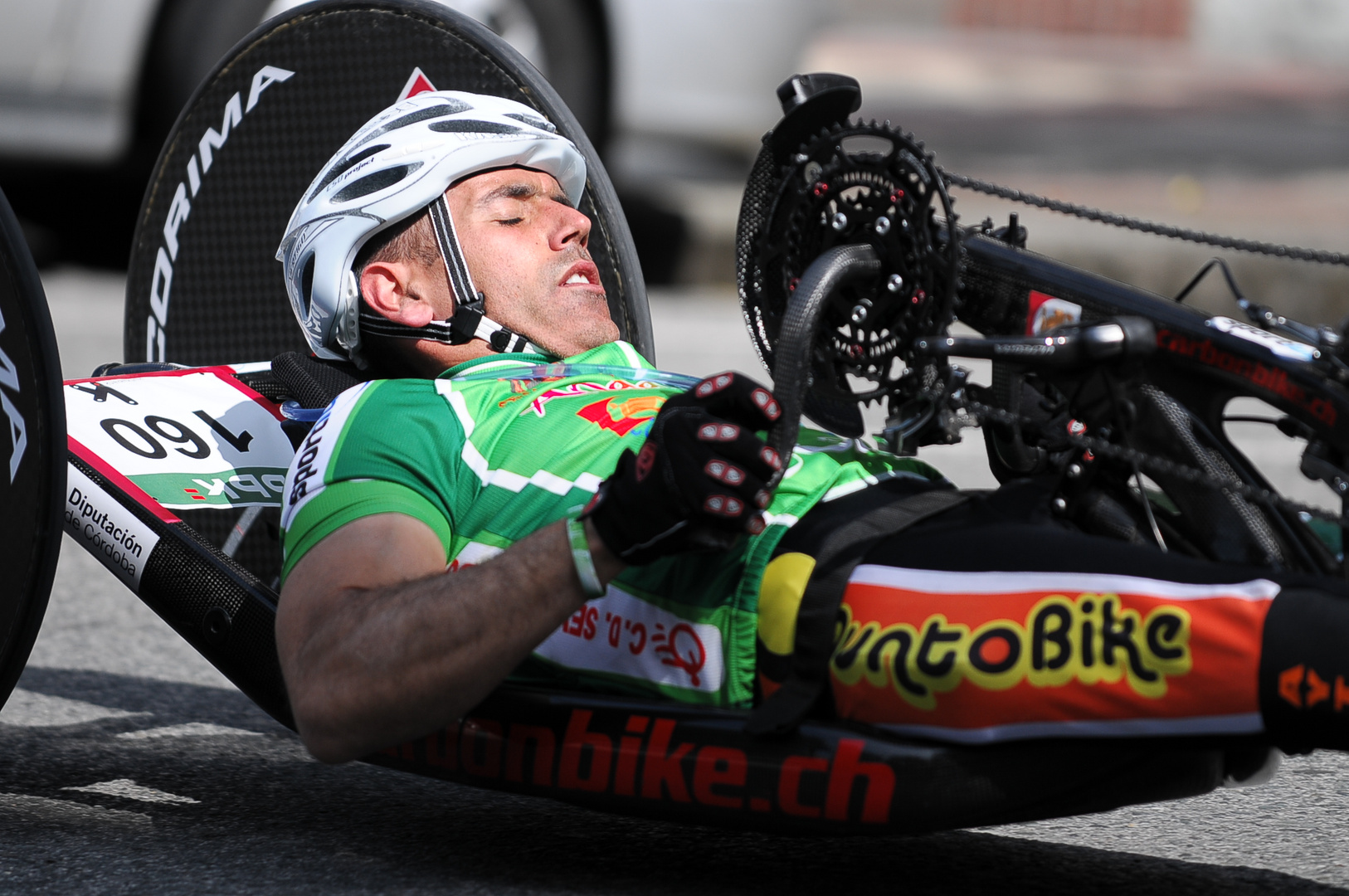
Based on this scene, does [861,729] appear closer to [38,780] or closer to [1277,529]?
[1277,529]

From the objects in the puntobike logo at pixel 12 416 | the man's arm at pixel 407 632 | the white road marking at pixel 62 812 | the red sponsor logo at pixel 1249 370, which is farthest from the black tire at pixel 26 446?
the red sponsor logo at pixel 1249 370

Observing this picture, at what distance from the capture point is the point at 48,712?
3.54 metres

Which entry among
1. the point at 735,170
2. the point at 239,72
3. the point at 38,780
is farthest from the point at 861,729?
the point at 735,170

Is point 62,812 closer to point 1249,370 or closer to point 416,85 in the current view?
point 416,85

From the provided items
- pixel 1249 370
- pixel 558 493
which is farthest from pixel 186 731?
pixel 1249 370

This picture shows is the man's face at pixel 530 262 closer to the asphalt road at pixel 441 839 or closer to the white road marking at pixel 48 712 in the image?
the asphalt road at pixel 441 839

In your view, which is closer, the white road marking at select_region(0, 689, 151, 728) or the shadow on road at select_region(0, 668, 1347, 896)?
the shadow on road at select_region(0, 668, 1347, 896)

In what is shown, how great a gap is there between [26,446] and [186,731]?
925mm

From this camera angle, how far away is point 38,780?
310cm

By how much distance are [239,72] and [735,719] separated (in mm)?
2293

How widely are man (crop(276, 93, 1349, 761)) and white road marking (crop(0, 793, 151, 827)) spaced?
62cm

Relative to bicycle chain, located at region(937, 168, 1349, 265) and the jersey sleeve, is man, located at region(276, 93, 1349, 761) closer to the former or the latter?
the jersey sleeve

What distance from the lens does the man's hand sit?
2.22m

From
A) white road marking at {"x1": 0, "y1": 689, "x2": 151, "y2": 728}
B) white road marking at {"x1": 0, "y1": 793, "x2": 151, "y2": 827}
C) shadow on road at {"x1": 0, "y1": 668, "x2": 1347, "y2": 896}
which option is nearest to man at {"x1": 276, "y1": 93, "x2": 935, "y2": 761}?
shadow on road at {"x1": 0, "y1": 668, "x2": 1347, "y2": 896}
